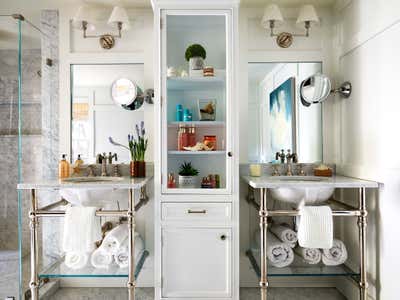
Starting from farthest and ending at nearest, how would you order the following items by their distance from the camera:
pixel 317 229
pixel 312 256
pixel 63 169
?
pixel 63 169
pixel 312 256
pixel 317 229

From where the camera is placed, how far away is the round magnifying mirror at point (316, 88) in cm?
259

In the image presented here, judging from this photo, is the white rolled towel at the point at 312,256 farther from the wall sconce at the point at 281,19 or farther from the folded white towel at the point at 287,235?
the wall sconce at the point at 281,19

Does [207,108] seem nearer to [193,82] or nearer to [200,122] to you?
[200,122]

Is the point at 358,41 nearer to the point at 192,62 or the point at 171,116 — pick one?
the point at 192,62

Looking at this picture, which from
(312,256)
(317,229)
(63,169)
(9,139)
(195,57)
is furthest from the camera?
(63,169)

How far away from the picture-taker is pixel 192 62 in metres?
2.37

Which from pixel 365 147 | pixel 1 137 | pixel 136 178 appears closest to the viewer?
pixel 1 137

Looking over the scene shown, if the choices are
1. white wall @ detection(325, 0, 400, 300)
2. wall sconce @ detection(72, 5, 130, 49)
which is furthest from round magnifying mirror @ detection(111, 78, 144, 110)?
white wall @ detection(325, 0, 400, 300)

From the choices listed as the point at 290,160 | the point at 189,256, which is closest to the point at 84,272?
the point at 189,256

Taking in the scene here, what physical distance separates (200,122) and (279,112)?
0.76 m

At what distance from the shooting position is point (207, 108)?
2.32 metres

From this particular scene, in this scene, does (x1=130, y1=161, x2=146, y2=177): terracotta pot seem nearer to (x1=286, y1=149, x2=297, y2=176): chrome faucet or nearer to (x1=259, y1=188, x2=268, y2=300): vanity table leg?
(x1=259, y1=188, x2=268, y2=300): vanity table leg

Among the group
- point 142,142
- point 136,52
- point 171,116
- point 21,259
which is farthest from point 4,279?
point 136,52

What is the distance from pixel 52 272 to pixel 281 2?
273 centimetres
